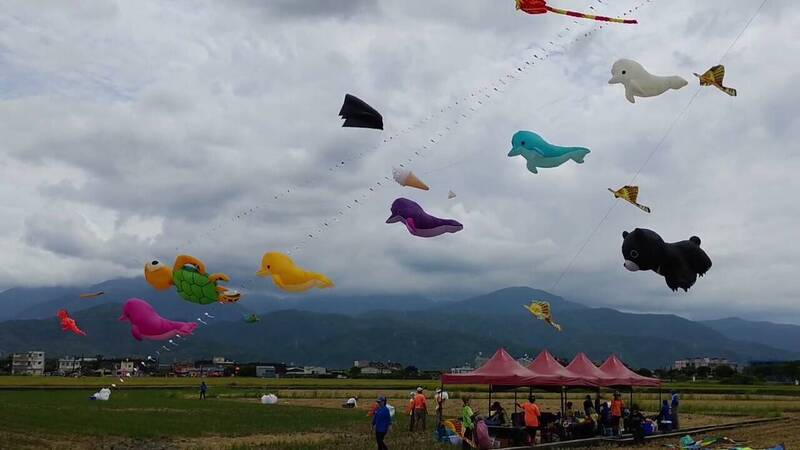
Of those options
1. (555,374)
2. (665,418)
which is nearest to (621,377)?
(665,418)

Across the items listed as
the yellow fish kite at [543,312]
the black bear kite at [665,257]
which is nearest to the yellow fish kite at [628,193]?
the black bear kite at [665,257]

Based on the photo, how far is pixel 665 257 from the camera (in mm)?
19703

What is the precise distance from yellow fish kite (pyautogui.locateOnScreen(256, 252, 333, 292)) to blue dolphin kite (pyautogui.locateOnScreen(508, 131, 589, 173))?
656cm

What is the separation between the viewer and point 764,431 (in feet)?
93.6

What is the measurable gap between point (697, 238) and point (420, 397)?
1157 cm

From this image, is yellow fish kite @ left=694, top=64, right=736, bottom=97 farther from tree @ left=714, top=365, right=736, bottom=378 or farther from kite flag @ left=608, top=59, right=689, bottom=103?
tree @ left=714, top=365, right=736, bottom=378

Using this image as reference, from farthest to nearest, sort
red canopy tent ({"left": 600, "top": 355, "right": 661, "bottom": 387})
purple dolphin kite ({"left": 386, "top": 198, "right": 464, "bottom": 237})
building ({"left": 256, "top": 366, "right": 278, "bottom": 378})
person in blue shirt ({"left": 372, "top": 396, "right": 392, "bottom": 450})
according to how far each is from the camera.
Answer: building ({"left": 256, "top": 366, "right": 278, "bottom": 378})
red canopy tent ({"left": 600, "top": 355, "right": 661, "bottom": 387})
purple dolphin kite ({"left": 386, "top": 198, "right": 464, "bottom": 237})
person in blue shirt ({"left": 372, "top": 396, "right": 392, "bottom": 450})

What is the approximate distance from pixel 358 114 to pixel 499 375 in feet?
30.9

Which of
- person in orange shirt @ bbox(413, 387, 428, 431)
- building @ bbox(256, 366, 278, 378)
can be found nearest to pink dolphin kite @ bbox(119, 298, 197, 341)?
person in orange shirt @ bbox(413, 387, 428, 431)

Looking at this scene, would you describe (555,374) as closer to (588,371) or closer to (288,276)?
(588,371)

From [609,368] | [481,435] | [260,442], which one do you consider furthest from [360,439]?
[609,368]

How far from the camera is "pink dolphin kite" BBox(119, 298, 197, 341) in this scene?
25.9m

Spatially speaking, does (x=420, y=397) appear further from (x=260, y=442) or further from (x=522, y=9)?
(x=522, y=9)

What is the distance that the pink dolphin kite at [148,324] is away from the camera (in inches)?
1021
